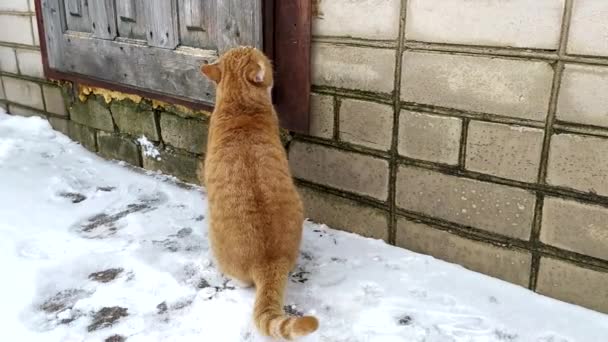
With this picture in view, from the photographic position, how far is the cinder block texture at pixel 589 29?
2.12 meters

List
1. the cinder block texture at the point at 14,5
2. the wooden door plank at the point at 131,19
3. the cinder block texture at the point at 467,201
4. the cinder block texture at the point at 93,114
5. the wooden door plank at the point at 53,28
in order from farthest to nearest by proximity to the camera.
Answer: the cinder block texture at the point at 14,5 < the cinder block texture at the point at 93,114 < the wooden door plank at the point at 53,28 < the wooden door plank at the point at 131,19 < the cinder block texture at the point at 467,201

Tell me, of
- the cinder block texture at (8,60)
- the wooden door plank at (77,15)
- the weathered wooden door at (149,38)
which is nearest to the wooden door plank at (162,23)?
the weathered wooden door at (149,38)

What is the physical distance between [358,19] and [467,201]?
3.75 feet

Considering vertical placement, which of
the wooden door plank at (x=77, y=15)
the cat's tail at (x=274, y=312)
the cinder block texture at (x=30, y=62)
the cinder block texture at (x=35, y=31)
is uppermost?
the wooden door plank at (x=77, y=15)

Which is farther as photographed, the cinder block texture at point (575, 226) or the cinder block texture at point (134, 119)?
the cinder block texture at point (134, 119)

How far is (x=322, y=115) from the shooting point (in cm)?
315

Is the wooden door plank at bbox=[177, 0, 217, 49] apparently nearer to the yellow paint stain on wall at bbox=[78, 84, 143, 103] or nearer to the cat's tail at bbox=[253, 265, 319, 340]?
the yellow paint stain on wall at bbox=[78, 84, 143, 103]

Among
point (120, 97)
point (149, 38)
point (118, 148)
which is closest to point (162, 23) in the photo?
point (149, 38)

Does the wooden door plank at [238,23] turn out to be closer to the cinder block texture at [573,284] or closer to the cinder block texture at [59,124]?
the cinder block texture at [573,284]

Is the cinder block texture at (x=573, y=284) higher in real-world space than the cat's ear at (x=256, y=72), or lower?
lower

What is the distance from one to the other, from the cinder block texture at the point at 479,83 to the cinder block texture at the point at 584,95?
7cm

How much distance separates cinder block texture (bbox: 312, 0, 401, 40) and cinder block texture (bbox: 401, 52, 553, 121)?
0.65 feet

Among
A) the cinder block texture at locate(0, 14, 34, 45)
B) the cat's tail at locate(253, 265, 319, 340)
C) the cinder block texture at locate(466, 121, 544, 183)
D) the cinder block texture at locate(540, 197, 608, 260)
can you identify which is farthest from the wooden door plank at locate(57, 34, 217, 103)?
the cinder block texture at locate(540, 197, 608, 260)

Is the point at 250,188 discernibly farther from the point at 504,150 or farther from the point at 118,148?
the point at 118,148
